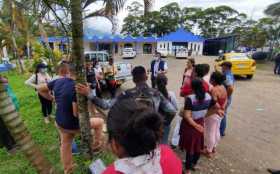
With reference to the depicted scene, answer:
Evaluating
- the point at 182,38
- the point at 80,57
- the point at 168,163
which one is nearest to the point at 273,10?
the point at 182,38

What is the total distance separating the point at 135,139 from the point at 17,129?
1.04m

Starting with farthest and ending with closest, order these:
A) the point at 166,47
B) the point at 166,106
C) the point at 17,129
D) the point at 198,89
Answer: the point at 166,47
the point at 198,89
the point at 166,106
the point at 17,129

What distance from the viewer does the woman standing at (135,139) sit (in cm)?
105

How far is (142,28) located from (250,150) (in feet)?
167

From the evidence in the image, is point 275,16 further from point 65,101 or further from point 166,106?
point 65,101

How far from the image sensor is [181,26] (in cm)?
5134

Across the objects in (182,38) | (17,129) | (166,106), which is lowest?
(166,106)

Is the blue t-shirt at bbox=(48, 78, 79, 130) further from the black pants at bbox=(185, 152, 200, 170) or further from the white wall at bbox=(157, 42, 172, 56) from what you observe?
the white wall at bbox=(157, 42, 172, 56)

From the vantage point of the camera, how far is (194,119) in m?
3.06

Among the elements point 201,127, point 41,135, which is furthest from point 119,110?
point 41,135

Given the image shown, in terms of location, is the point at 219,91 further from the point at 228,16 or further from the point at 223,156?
the point at 228,16

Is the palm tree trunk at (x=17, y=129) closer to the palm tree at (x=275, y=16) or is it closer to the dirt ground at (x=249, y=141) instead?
the dirt ground at (x=249, y=141)

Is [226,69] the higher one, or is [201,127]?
[226,69]

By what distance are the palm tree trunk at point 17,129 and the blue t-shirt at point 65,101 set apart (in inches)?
44.2
